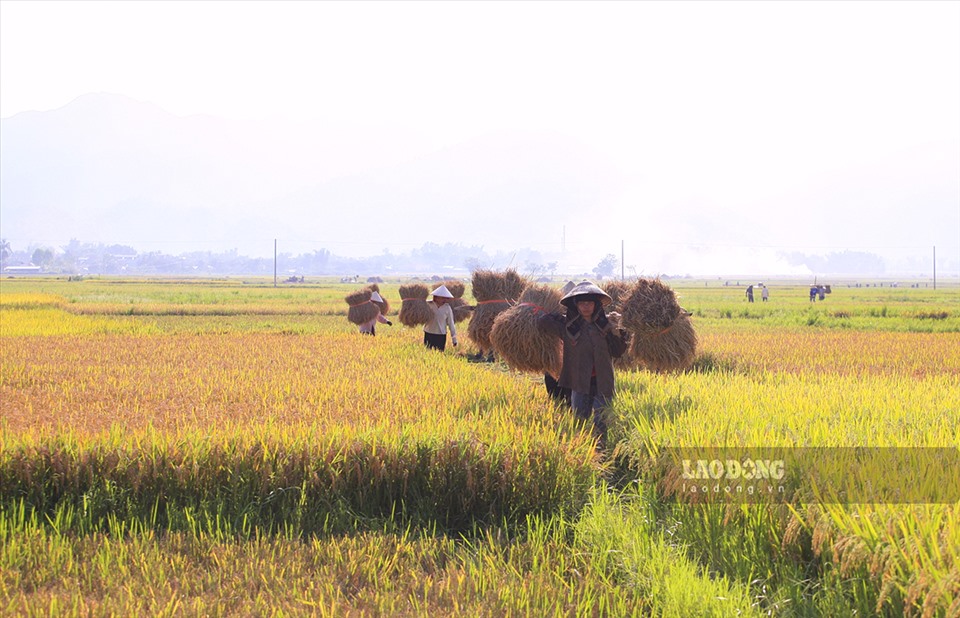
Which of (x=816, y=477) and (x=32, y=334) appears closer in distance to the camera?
(x=816, y=477)

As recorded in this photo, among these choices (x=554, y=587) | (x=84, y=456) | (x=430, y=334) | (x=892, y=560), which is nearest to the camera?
(x=892, y=560)

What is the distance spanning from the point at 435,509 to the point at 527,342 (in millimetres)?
2541

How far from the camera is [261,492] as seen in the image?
16.5 feet

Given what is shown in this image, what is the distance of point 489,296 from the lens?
10195 mm

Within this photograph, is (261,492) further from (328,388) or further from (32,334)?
(32,334)

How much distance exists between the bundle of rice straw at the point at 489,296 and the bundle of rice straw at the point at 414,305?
489cm

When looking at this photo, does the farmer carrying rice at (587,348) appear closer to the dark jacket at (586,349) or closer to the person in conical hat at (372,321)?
the dark jacket at (586,349)

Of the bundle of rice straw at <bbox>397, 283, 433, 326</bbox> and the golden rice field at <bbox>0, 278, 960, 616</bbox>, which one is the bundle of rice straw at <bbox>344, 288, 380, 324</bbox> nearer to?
the bundle of rice straw at <bbox>397, 283, 433, 326</bbox>

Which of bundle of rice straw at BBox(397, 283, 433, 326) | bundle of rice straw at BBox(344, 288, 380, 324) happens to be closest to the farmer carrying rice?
bundle of rice straw at BBox(397, 283, 433, 326)

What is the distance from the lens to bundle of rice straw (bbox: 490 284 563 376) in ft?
24.5

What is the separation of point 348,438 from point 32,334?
44.5 feet

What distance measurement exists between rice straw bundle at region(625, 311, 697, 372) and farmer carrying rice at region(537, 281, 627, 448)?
7.32 feet

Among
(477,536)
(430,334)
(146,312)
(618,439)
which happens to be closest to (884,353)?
(430,334)

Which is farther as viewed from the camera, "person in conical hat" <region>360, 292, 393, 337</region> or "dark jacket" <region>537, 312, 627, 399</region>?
"person in conical hat" <region>360, 292, 393, 337</region>
